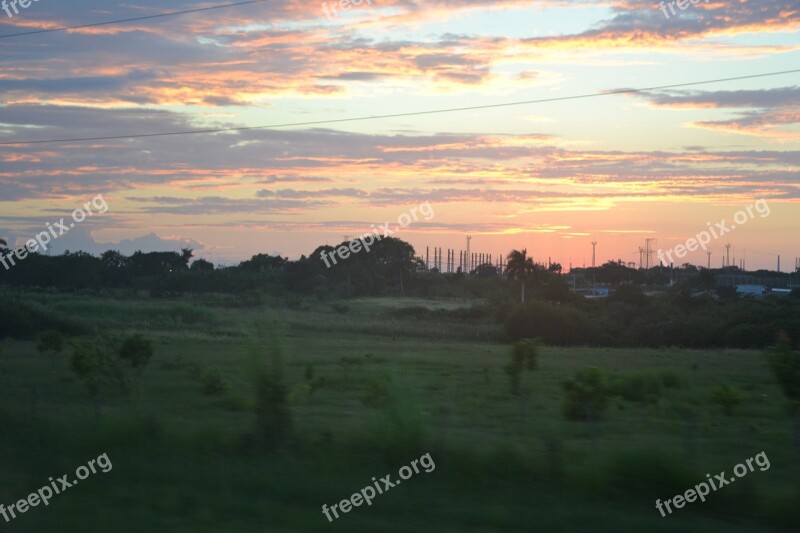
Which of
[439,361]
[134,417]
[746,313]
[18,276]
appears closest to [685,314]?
[746,313]

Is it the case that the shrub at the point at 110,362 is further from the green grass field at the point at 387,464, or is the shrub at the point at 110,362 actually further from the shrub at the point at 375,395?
the shrub at the point at 375,395

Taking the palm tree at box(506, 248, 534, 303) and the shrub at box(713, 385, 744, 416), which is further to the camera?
the palm tree at box(506, 248, 534, 303)

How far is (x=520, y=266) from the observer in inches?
2908

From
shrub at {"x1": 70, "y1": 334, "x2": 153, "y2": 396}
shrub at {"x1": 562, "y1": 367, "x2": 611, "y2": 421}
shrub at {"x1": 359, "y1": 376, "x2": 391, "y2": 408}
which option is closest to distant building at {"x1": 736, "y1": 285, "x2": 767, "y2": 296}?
shrub at {"x1": 562, "y1": 367, "x2": 611, "y2": 421}

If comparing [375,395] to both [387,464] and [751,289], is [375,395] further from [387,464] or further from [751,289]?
[751,289]

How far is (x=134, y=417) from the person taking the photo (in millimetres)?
12367

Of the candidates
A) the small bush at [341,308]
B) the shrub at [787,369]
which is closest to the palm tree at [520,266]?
the small bush at [341,308]

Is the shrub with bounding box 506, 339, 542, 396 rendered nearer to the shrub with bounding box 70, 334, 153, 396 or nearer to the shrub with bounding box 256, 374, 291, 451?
the shrub with bounding box 70, 334, 153, 396

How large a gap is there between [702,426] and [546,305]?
4149cm

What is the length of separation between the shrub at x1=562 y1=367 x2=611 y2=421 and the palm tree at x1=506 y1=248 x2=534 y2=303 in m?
57.0

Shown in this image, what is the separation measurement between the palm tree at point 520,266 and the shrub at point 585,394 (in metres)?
57.0

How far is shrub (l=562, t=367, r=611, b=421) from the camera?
15.2 meters

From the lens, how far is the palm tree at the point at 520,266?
73250mm

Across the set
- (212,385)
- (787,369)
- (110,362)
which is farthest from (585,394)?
(110,362)
